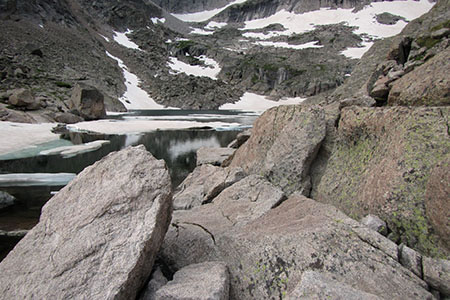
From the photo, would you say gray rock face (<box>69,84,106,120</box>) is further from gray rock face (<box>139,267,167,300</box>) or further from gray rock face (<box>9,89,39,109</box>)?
gray rock face (<box>139,267,167,300</box>)

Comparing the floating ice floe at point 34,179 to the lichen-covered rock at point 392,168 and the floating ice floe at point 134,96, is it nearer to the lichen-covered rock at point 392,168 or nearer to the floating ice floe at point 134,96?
the lichen-covered rock at point 392,168

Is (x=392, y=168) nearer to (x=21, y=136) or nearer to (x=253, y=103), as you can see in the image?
(x=21, y=136)

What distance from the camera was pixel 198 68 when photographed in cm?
13950

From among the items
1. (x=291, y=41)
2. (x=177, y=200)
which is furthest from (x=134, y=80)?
(x=291, y=41)

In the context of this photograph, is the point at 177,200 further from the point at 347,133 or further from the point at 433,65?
the point at 433,65

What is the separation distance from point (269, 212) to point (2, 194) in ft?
33.5

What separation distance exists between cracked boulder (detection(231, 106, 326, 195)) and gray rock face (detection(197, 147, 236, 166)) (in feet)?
16.2

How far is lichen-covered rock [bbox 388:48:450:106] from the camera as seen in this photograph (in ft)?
17.2

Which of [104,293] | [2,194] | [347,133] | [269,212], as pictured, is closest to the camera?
[104,293]

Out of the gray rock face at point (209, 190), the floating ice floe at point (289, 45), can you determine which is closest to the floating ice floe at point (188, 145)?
the gray rock face at point (209, 190)

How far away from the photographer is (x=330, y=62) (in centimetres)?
13075

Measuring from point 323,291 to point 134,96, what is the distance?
95097 millimetres

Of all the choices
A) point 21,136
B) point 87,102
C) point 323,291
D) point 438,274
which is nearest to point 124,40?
point 87,102

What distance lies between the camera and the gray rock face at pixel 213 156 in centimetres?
1348
